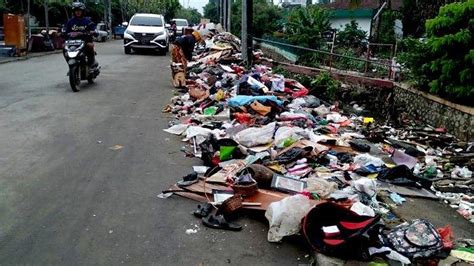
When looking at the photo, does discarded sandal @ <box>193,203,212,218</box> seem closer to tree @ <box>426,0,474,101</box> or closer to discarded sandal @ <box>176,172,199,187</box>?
discarded sandal @ <box>176,172,199,187</box>

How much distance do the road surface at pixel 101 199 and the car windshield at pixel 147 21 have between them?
43.7 feet

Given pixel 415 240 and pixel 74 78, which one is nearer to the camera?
pixel 415 240

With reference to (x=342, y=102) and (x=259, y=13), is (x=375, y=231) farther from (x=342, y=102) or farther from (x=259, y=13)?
(x=259, y=13)

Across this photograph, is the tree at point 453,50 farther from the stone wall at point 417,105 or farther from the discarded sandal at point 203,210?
the discarded sandal at point 203,210

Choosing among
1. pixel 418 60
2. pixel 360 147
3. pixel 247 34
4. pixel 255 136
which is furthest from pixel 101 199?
pixel 247 34

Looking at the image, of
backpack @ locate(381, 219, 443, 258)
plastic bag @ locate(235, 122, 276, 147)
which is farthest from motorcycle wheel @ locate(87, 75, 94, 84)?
backpack @ locate(381, 219, 443, 258)

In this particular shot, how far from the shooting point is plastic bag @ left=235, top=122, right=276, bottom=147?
639 centimetres

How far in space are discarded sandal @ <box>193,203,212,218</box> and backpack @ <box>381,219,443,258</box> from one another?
1592mm

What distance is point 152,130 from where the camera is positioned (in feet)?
24.2

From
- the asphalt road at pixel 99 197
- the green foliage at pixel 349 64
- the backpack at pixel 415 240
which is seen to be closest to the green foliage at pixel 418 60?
the green foliage at pixel 349 64

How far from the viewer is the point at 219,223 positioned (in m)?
4.01

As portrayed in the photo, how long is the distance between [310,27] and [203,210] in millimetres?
19667

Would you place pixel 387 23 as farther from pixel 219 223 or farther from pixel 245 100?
pixel 219 223

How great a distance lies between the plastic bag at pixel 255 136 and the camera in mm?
6391
